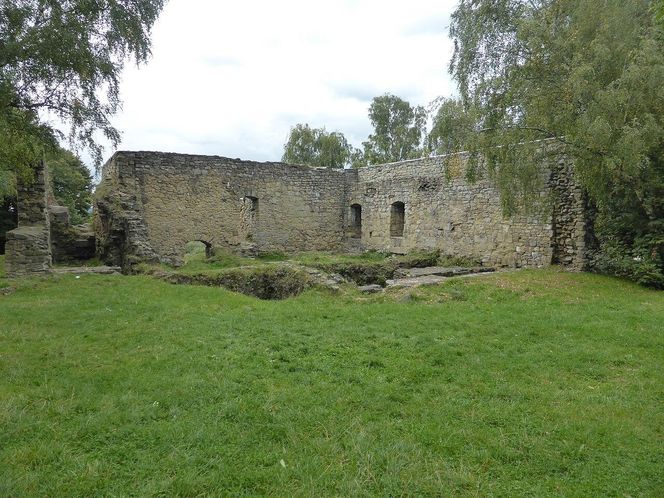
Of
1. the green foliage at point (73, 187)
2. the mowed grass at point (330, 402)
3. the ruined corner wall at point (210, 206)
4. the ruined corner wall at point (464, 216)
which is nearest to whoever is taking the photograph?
the mowed grass at point (330, 402)

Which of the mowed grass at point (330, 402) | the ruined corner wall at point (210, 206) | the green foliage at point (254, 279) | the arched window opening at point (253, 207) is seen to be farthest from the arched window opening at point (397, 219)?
the mowed grass at point (330, 402)

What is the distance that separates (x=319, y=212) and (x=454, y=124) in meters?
8.81

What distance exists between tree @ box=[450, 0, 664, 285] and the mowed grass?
4.13 meters

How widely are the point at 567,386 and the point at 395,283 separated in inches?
258

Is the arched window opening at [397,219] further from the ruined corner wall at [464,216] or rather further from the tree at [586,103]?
the tree at [586,103]

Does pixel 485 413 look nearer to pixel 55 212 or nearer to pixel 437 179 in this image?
pixel 437 179

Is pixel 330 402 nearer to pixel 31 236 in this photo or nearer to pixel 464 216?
pixel 31 236

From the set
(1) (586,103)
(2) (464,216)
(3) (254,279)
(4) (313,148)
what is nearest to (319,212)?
(2) (464,216)

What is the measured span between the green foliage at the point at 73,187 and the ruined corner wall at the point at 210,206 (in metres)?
17.0

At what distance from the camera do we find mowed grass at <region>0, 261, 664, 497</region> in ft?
10.9

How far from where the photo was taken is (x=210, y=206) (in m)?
17.4

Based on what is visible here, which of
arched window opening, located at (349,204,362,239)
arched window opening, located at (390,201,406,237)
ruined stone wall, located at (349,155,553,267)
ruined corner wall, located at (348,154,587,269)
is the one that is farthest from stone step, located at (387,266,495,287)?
arched window opening, located at (349,204,362,239)

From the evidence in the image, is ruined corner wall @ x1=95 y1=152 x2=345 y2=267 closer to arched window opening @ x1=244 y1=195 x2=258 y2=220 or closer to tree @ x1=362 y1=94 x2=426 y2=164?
arched window opening @ x1=244 y1=195 x2=258 y2=220

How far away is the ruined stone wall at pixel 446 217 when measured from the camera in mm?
14445
